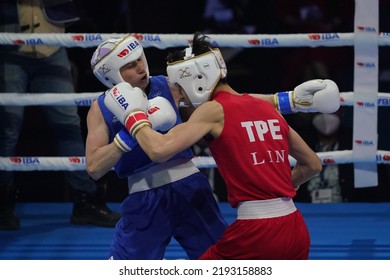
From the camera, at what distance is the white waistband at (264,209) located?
3232 mm

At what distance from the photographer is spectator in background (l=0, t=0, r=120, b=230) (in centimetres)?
506

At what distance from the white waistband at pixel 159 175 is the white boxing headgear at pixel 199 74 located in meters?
0.37

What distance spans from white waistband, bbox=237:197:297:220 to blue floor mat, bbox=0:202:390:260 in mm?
1313

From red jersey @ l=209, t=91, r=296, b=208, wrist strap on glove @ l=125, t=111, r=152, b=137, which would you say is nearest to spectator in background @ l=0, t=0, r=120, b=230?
wrist strap on glove @ l=125, t=111, r=152, b=137

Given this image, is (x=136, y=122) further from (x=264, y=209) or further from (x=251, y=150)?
(x=264, y=209)

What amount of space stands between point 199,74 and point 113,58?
18.6 inches

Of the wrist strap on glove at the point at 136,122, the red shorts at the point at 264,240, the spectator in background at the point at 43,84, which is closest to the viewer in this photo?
the red shorts at the point at 264,240

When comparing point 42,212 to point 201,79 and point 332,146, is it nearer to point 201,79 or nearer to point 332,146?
point 332,146

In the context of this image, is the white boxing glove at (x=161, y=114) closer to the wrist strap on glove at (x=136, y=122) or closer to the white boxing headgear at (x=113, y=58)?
the wrist strap on glove at (x=136, y=122)

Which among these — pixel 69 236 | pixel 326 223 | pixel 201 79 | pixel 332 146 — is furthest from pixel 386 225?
pixel 201 79

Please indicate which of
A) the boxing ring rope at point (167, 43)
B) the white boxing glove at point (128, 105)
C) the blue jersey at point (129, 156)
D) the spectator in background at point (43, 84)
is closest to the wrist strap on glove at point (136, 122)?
the white boxing glove at point (128, 105)

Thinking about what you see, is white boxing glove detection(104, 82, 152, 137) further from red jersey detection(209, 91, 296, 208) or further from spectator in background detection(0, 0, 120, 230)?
spectator in background detection(0, 0, 120, 230)

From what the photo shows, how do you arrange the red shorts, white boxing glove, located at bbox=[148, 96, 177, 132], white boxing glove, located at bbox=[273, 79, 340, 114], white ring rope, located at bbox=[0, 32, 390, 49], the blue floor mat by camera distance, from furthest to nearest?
white ring rope, located at bbox=[0, 32, 390, 49] → the blue floor mat → white boxing glove, located at bbox=[273, 79, 340, 114] → white boxing glove, located at bbox=[148, 96, 177, 132] → the red shorts

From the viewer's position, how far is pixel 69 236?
493 centimetres
